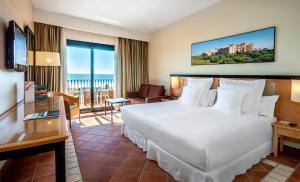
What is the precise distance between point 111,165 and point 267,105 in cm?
249

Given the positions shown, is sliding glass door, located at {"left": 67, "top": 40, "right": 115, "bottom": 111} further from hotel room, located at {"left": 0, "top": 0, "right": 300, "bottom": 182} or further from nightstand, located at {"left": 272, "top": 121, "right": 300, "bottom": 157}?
nightstand, located at {"left": 272, "top": 121, "right": 300, "bottom": 157}

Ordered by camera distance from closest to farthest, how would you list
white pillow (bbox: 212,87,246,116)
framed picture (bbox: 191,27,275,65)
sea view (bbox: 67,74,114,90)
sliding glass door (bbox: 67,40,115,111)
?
white pillow (bbox: 212,87,246,116)
framed picture (bbox: 191,27,275,65)
sliding glass door (bbox: 67,40,115,111)
sea view (bbox: 67,74,114,90)

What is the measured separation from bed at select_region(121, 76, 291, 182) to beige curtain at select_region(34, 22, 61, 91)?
9.32 ft

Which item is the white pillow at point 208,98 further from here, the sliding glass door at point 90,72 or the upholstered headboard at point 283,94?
the sliding glass door at point 90,72

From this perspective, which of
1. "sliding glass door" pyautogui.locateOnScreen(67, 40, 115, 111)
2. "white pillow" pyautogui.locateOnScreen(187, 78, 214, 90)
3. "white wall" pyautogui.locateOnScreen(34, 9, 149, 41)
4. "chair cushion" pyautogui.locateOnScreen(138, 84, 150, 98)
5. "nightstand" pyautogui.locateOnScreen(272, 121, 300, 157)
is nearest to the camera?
"nightstand" pyautogui.locateOnScreen(272, 121, 300, 157)

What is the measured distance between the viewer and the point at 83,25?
4457mm

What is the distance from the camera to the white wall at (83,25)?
12.9 feet

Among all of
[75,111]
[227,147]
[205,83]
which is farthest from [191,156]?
[75,111]

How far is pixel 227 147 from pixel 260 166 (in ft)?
2.75

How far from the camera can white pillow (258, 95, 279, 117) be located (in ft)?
8.00

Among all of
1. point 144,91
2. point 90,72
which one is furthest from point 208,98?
point 90,72

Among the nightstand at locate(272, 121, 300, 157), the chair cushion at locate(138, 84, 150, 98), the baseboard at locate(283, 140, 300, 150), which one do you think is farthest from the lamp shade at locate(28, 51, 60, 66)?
the baseboard at locate(283, 140, 300, 150)

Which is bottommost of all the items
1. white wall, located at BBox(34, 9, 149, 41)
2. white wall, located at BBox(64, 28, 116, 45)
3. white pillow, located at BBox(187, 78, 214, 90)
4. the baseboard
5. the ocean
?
the baseboard

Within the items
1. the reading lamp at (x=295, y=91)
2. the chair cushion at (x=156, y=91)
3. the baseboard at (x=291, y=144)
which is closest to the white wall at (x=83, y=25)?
the chair cushion at (x=156, y=91)
